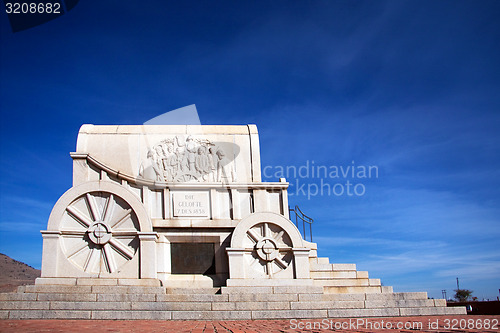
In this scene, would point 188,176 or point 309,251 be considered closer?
point 309,251

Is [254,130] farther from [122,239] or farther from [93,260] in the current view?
[93,260]

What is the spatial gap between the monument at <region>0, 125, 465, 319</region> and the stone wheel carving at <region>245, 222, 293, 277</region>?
0.11 ft

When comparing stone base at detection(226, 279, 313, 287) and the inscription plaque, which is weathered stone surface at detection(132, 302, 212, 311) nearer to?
stone base at detection(226, 279, 313, 287)

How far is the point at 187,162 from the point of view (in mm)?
15172

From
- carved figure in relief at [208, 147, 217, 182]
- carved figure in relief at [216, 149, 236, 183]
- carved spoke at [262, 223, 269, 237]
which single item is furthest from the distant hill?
carved spoke at [262, 223, 269, 237]

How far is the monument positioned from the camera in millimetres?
11938

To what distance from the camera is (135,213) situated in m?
13.5

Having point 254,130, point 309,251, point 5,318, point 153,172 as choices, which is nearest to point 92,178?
point 153,172

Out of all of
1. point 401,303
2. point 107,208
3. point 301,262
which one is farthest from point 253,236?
point 401,303

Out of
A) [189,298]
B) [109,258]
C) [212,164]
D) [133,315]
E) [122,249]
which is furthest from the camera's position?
[212,164]

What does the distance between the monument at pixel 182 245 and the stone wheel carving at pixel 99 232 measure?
0.03m

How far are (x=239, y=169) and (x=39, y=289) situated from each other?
7301 mm

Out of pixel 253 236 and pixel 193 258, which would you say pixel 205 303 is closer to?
pixel 193 258

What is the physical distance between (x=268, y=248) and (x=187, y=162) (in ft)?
13.7
